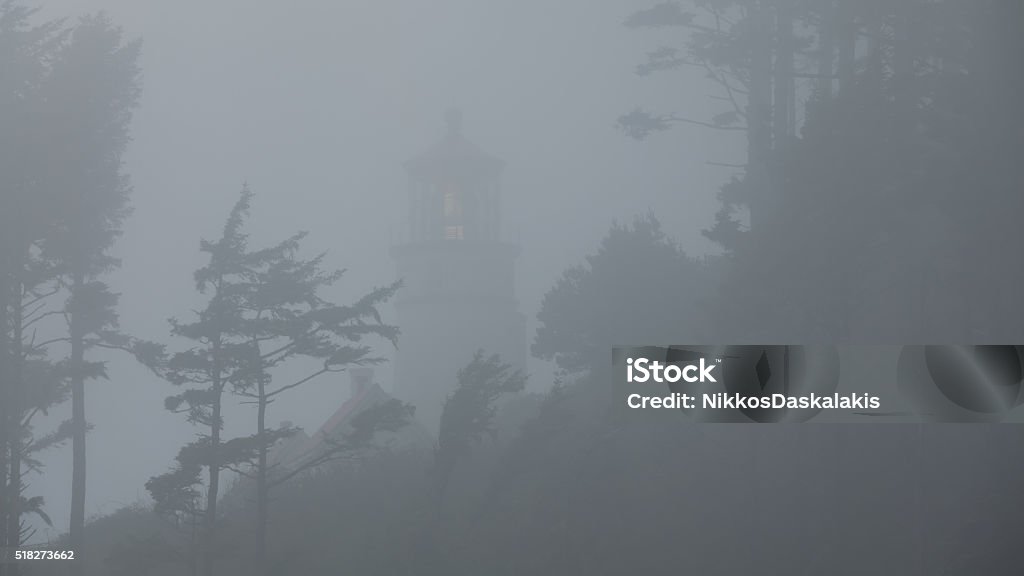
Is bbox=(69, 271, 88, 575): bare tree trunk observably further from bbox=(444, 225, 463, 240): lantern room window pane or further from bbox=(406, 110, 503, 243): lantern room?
bbox=(444, 225, 463, 240): lantern room window pane

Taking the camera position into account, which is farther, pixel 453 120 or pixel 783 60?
pixel 453 120

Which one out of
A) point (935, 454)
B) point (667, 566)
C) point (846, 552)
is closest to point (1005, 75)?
point (935, 454)

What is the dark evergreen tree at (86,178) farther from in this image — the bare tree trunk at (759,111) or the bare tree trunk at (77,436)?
the bare tree trunk at (759,111)

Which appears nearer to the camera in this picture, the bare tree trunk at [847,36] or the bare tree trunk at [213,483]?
the bare tree trunk at [213,483]

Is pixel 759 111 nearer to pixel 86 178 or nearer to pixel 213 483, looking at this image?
pixel 86 178

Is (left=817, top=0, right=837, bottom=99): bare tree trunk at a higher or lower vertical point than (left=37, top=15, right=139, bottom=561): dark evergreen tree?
higher

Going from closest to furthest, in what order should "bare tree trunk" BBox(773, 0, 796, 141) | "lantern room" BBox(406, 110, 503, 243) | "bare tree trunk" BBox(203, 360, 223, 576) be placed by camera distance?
"bare tree trunk" BBox(203, 360, 223, 576)
"bare tree trunk" BBox(773, 0, 796, 141)
"lantern room" BBox(406, 110, 503, 243)

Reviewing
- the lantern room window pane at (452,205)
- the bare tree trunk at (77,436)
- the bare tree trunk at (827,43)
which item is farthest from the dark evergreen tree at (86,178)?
the lantern room window pane at (452,205)

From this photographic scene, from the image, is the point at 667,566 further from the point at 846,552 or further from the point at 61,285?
the point at 61,285

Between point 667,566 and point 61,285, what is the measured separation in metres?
14.9

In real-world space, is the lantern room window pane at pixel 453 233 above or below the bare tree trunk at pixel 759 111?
above

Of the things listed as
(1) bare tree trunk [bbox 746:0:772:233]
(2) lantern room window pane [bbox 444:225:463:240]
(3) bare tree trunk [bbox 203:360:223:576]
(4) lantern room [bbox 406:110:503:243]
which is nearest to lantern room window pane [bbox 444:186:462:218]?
(4) lantern room [bbox 406:110:503:243]

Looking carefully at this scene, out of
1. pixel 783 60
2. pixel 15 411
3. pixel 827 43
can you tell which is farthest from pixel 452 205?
pixel 15 411

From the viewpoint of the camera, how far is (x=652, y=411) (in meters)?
28.5
